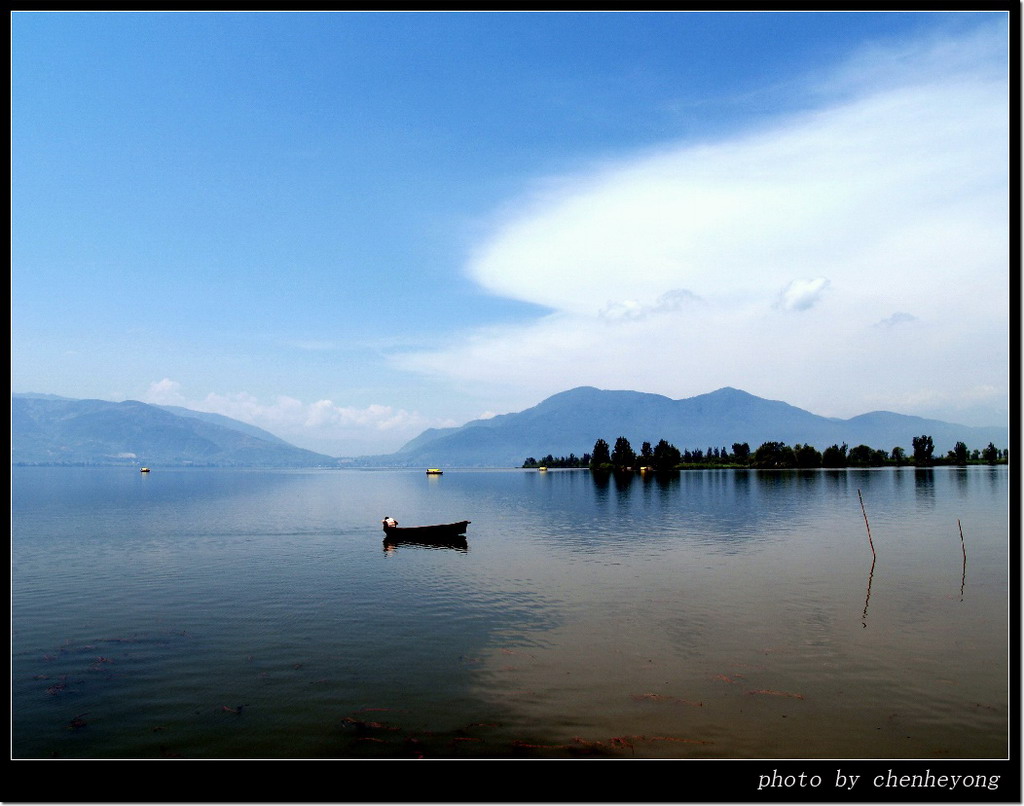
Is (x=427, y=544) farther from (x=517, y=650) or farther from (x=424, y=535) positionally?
(x=517, y=650)

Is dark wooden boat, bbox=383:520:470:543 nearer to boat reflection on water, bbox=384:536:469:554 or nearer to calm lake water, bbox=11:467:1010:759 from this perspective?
boat reflection on water, bbox=384:536:469:554

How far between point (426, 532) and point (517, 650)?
39.2m

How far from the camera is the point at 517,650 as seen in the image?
2717cm

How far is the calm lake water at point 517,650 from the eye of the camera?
18.8 meters

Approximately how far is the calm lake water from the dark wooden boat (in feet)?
17.2

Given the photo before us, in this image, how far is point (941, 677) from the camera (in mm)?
23375

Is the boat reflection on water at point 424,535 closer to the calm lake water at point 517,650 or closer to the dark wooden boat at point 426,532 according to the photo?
the dark wooden boat at point 426,532

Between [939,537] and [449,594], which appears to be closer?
[449,594]

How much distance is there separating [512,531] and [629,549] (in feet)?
68.6

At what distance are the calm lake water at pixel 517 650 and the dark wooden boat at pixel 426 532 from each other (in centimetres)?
524

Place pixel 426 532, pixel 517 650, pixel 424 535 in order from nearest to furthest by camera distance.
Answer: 1. pixel 517 650
2. pixel 424 535
3. pixel 426 532

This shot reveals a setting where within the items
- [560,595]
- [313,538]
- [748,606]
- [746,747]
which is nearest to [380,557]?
[313,538]

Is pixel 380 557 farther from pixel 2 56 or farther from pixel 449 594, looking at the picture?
pixel 2 56

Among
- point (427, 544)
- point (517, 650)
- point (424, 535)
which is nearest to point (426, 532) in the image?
point (424, 535)
